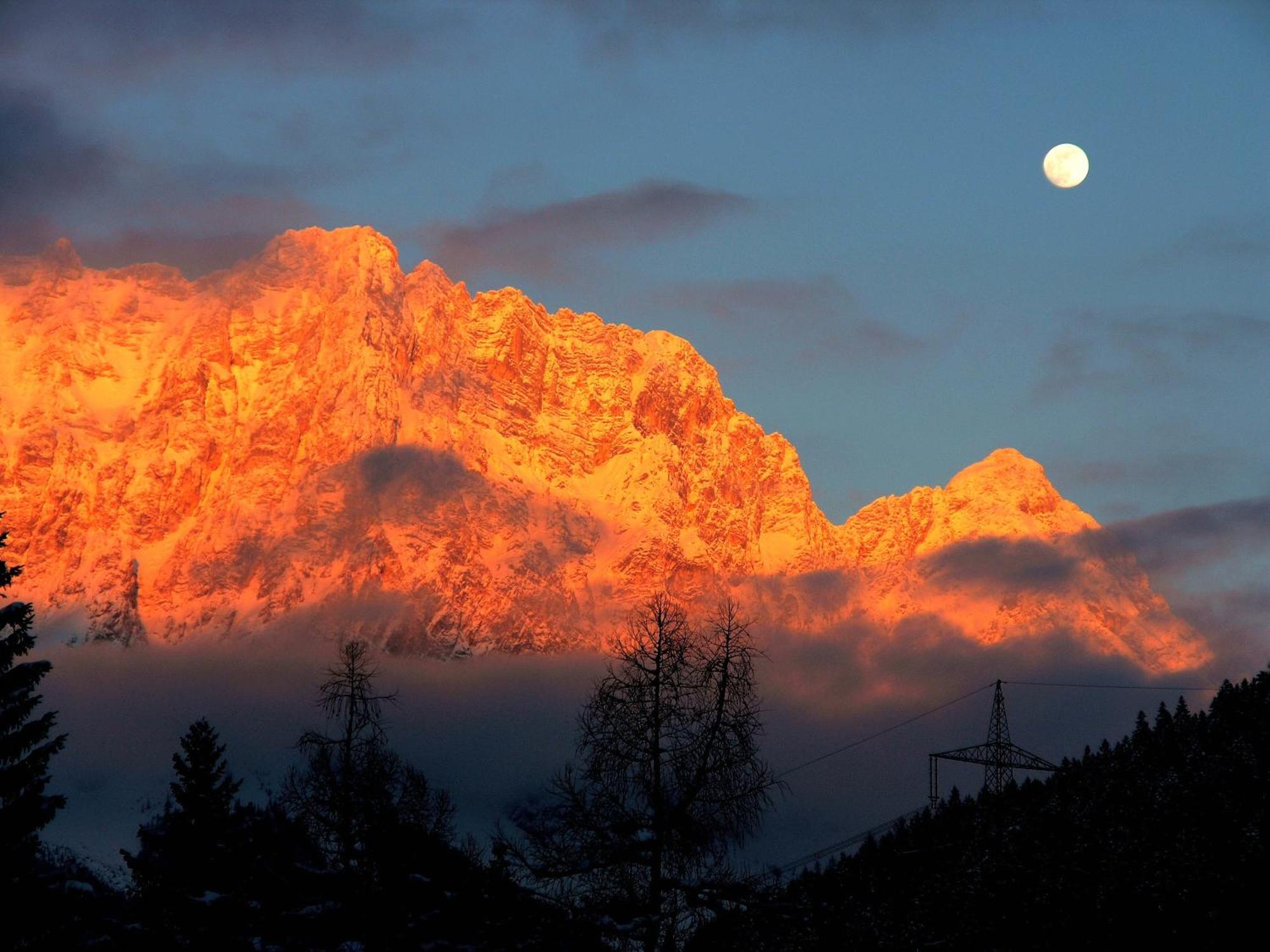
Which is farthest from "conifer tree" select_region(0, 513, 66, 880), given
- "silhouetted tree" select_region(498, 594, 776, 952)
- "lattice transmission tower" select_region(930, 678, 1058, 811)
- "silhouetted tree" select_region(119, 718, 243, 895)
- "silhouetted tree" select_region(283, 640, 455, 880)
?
"lattice transmission tower" select_region(930, 678, 1058, 811)

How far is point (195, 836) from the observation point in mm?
46750

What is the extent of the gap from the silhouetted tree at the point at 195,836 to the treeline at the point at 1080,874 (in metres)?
10.2

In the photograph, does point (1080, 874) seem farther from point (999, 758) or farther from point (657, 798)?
point (999, 758)

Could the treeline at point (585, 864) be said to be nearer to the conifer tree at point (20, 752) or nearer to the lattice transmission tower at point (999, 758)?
the conifer tree at point (20, 752)

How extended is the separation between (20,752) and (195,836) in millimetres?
8780

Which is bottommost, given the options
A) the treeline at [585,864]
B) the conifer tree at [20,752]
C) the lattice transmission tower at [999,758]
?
the treeline at [585,864]

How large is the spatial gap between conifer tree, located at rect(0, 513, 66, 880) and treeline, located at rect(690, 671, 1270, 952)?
15.3m

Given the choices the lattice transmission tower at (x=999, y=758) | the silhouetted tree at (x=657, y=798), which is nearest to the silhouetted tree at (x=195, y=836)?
the silhouetted tree at (x=657, y=798)

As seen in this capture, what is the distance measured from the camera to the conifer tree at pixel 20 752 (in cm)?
3831

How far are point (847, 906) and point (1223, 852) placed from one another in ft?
55.9

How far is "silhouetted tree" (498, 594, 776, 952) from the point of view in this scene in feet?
99.0

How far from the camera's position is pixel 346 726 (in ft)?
119

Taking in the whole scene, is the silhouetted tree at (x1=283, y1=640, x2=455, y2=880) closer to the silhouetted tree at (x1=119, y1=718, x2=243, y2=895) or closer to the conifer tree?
the silhouetted tree at (x1=119, y1=718, x2=243, y2=895)

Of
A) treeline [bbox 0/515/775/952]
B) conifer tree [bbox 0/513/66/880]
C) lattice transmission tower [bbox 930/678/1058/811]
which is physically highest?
lattice transmission tower [bbox 930/678/1058/811]
